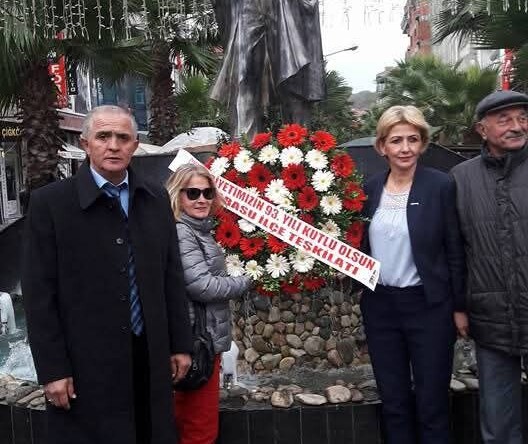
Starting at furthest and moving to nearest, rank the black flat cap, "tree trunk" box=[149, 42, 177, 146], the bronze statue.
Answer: "tree trunk" box=[149, 42, 177, 146] < the bronze statue < the black flat cap

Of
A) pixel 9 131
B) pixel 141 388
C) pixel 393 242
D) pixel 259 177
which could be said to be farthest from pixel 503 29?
pixel 9 131

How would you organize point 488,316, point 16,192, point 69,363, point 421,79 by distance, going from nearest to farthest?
point 69,363 < point 488,316 < point 421,79 < point 16,192

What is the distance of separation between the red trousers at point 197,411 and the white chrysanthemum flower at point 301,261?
1.14 m

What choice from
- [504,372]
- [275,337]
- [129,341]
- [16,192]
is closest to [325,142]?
[275,337]

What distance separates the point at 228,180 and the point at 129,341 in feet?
5.90

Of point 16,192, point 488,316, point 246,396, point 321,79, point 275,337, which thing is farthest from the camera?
point 16,192

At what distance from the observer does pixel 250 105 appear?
490 centimetres

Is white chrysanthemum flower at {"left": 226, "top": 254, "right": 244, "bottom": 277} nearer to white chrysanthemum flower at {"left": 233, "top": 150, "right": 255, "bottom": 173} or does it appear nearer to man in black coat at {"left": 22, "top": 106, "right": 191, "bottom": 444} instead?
white chrysanthemum flower at {"left": 233, "top": 150, "right": 255, "bottom": 173}

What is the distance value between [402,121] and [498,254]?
675 millimetres

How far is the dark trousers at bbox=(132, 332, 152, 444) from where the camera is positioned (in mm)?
2410

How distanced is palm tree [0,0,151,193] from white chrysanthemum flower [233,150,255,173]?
245 inches

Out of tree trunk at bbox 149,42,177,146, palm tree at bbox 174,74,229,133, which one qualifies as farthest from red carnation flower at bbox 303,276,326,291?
palm tree at bbox 174,74,229,133

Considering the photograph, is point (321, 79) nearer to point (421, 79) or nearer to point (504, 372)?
point (504, 372)

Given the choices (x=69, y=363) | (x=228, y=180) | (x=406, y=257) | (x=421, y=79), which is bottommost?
(x=69, y=363)
